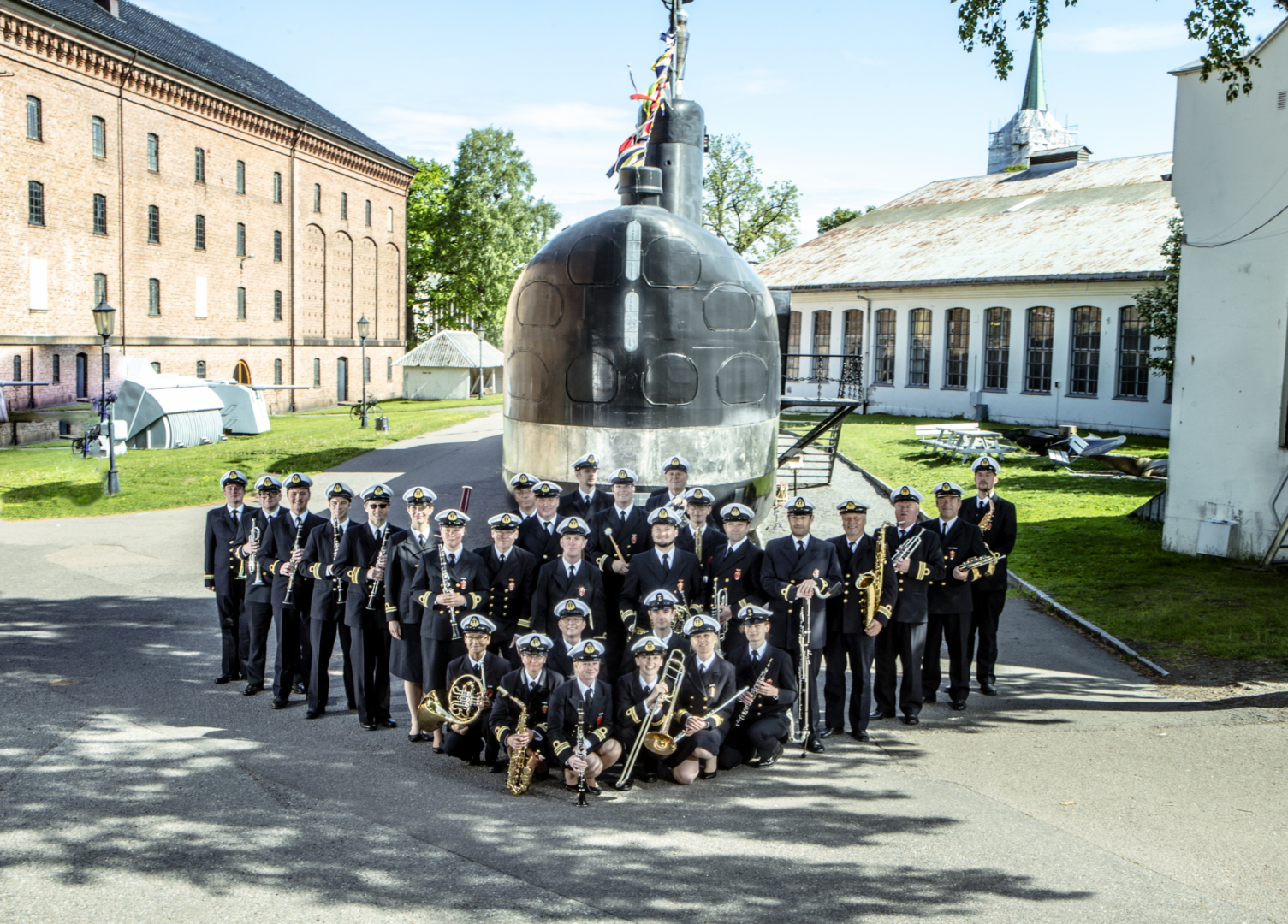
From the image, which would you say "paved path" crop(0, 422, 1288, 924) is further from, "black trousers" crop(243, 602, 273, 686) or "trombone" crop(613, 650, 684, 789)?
"black trousers" crop(243, 602, 273, 686)

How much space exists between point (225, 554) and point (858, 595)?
18.0 ft

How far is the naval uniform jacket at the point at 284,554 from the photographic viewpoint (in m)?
9.02

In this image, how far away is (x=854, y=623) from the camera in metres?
8.49

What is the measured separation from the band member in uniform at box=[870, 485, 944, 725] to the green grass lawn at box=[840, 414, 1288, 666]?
→ 3.50m

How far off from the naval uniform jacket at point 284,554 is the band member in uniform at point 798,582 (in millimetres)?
3757

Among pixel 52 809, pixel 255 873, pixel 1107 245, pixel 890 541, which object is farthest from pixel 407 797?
pixel 1107 245

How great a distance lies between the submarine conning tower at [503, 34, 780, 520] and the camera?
11.1 meters

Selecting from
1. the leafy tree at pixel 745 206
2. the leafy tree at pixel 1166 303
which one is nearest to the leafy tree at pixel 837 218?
the leafy tree at pixel 745 206

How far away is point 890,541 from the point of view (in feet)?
28.8

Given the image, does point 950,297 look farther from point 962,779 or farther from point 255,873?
point 255,873

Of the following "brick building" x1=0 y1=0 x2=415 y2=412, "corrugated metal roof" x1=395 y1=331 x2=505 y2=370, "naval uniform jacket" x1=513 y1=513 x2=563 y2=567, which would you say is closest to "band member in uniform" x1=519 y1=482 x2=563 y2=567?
"naval uniform jacket" x1=513 y1=513 x2=563 y2=567

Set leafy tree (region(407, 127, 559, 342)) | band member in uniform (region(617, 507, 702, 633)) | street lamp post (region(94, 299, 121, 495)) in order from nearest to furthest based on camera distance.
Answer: band member in uniform (region(617, 507, 702, 633)) → street lamp post (region(94, 299, 121, 495)) → leafy tree (region(407, 127, 559, 342))

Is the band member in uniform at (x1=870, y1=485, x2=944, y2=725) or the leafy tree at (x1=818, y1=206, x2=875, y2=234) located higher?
the leafy tree at (x1=818, y1=206, x2=875, y2=234)

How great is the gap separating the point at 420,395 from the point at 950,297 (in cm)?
3060
